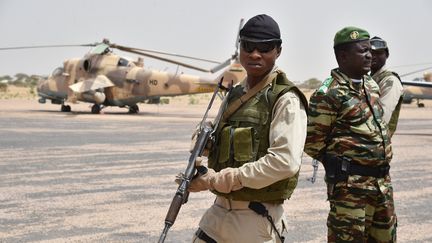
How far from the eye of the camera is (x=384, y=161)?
12.6 ft

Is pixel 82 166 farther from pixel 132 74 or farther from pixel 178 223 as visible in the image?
pixel 132 74

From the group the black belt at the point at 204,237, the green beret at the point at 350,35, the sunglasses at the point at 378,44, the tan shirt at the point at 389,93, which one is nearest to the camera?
the black belt at the point at 204,237

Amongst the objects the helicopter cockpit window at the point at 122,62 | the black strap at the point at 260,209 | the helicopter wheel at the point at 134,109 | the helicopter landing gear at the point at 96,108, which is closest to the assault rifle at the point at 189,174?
the black strap at the point at 260,209

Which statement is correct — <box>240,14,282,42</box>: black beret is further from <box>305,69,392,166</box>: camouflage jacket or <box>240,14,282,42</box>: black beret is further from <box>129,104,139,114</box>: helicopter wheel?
<box>129,104,139,114</box>: helicopter wheel

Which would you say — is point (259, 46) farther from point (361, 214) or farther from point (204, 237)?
point (361, 214)

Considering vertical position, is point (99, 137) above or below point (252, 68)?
below

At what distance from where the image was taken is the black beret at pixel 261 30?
3100 mm

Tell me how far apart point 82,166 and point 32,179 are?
1613 millimetres

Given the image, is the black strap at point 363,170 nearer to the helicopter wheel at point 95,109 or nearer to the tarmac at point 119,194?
the tarmac at point 119,194

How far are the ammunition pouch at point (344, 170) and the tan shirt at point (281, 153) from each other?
0.88 m

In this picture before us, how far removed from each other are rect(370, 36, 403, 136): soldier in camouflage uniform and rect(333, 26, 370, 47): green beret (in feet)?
2.70

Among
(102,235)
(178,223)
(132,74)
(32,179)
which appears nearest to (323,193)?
(178,223)

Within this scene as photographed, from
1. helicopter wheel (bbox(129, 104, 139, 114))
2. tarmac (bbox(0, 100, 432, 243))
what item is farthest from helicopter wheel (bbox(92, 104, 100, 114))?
tarmac (bbox(0, 100, 432, 243))

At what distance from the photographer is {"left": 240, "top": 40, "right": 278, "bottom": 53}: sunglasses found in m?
3.10
